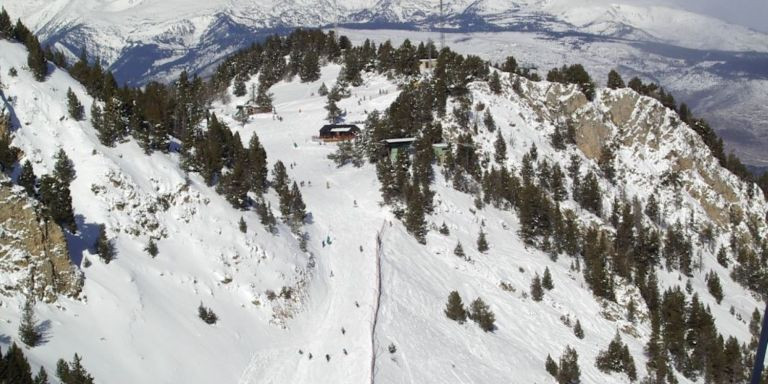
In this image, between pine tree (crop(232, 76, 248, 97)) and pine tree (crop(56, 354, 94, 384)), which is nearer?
pine tree (crop(56, 354, 94, 384))

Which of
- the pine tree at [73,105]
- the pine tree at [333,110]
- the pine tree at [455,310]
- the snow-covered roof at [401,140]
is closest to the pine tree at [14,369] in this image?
the pine tree at [73,105]

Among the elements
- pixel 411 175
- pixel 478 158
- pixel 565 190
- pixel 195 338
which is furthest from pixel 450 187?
pixel 195 338

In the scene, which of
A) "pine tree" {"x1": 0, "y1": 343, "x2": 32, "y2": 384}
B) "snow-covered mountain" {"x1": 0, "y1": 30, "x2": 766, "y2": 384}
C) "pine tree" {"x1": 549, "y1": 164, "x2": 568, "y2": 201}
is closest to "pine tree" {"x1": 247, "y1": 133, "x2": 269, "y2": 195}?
"snow-covered mountain" {"x1": 0, "y1": 30, "x2": 766, "y2": 384}

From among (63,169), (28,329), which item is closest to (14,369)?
(28,329)

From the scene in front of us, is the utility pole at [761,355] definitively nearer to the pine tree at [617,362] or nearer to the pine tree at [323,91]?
the pine tree at [617,362]

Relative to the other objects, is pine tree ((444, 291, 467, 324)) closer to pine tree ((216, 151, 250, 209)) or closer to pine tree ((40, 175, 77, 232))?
pine tree ((216, 151, 250, 209))

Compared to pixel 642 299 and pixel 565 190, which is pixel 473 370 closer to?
pixel 642 299
